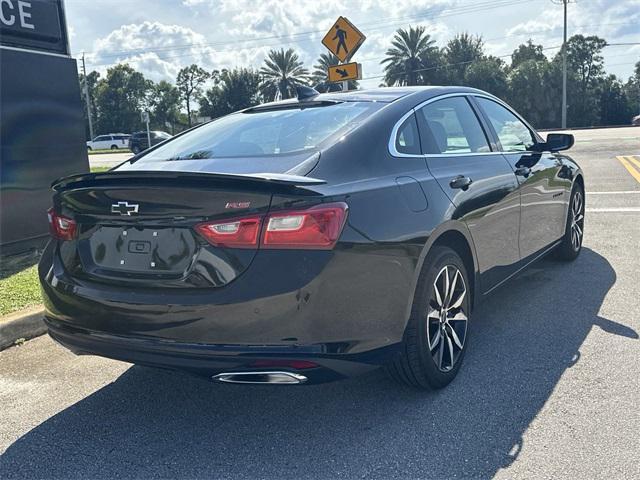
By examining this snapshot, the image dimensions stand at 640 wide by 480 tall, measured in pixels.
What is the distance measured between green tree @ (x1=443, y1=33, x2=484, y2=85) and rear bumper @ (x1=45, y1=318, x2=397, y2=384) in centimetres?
6602

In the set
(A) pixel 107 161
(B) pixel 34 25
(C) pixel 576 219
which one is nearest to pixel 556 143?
(C) pixel 576 219

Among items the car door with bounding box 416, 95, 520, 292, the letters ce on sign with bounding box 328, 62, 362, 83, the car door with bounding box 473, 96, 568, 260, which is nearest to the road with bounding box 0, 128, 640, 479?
the car door with bounding box 416, 95, 520, 292

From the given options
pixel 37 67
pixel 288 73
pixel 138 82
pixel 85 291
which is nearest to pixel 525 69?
pixel 288 73

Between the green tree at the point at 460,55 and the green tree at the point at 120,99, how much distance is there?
38.3m

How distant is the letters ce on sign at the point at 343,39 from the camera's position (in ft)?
34.7

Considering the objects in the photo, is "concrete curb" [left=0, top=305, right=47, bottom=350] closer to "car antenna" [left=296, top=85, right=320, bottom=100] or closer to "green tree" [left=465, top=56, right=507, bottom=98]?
"car antenna" [left=296, top=85, right=320, bottom=100]

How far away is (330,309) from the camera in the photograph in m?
2.55

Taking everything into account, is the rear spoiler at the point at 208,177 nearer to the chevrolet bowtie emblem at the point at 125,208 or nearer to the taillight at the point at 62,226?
the chevrolet bowtie emblem at the point at 125,208

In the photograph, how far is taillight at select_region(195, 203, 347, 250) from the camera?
2.49 metres

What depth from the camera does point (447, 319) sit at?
3375 millimetres

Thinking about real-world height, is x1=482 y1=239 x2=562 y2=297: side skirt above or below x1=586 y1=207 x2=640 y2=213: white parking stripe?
above

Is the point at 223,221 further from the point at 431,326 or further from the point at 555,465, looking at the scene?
the point at 555,465

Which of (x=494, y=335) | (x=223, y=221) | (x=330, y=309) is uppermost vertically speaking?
(x=223, y=221)

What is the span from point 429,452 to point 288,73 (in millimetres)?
68589
